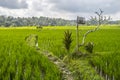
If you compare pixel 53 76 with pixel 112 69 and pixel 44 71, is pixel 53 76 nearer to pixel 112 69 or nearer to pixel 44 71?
pixel 44 71

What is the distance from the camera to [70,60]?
41.4 feet

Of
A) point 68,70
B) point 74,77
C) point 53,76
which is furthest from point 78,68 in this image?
point 53,76

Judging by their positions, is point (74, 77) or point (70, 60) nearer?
point (74, 77)

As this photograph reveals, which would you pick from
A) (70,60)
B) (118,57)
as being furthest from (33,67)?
(118,57)

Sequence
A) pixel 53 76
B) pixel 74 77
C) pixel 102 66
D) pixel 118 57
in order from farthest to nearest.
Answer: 1. pixel 118 57
2. pixel 102 66
3. pixel 74 77
4. pixel 53 76

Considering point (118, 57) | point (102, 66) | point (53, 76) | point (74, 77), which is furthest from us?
point (118, 57)

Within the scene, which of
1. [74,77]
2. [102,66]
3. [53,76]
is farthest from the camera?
[102,66]

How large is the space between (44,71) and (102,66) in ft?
8.03

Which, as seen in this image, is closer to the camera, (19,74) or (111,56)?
(19,74)

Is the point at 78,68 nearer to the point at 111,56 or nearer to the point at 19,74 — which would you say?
the point at 111,56

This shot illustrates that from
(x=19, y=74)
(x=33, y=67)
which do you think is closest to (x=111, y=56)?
(x=33, y=67)

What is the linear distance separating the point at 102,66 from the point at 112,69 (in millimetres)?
622

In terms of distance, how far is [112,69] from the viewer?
10.5 meters

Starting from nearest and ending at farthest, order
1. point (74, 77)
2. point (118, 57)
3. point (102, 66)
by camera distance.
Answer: point (74, 77)
point (102, 66)
point (118, 57)
